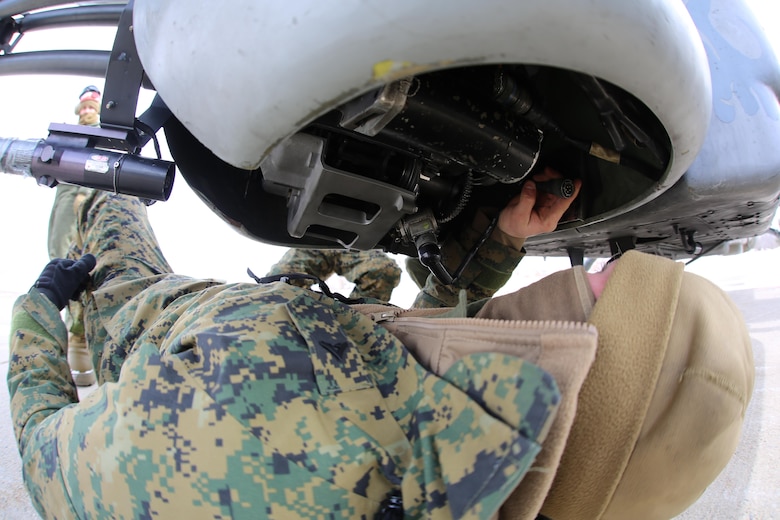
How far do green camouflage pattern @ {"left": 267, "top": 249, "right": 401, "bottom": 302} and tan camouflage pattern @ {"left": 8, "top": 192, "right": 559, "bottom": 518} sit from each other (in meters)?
0.95

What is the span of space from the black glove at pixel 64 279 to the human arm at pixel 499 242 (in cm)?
95

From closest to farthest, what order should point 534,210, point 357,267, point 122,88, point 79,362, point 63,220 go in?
point 122,88 < point 534,210 < point 357,267 < point 79,362 < point 63,220

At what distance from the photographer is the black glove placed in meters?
1.25

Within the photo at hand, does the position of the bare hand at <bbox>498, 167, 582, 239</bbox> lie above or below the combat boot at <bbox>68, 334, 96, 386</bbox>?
above

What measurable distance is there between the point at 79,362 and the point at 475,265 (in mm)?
1666

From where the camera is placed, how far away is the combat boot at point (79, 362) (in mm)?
1926

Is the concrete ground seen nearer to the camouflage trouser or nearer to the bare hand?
the camouflage trouser

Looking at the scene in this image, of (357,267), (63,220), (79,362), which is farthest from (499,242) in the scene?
(63,220)

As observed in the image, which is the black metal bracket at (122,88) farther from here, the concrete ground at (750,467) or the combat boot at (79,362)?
the combat boot at (79,362)

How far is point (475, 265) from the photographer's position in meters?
1.28

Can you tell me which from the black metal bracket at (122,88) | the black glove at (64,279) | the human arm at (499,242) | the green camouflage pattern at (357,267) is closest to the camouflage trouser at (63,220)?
the black glove at (64,279)

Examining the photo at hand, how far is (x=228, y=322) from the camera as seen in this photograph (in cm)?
64

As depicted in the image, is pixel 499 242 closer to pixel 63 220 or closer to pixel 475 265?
pixel 475 265

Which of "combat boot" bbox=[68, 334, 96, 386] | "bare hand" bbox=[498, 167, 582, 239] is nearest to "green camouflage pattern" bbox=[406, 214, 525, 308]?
"bare hand" bbox=[498, 167, 582, 239]
